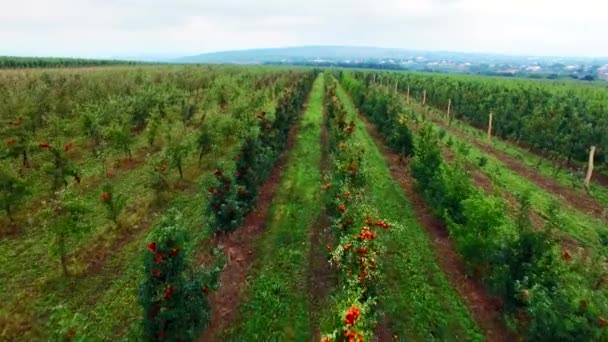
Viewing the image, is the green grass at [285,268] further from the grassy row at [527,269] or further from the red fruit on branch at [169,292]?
the grassy row at [527,269]

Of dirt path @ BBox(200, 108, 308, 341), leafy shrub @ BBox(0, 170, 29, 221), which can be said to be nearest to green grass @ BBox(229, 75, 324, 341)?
dirt path @ BBox(200, 108, 308, 341)

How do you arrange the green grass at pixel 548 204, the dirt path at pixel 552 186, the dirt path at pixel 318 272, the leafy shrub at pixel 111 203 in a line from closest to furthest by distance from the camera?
the dirt path at pixel 318 272, the leafy shrub at pixel 111 203, the green grass at pixel 548 204, the dirt path at pixel 552 186

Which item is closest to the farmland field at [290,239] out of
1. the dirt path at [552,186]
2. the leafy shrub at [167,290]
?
the leafy shrub at [167,290]

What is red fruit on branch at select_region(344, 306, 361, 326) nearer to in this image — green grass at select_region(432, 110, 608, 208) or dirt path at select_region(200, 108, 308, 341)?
dirt path at select_region(200, 108, 308, 341)

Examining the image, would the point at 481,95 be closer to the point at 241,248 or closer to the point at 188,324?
the point at 241,248

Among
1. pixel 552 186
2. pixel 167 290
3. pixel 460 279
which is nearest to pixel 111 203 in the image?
pixel 167 290

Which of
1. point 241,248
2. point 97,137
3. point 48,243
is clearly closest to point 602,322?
point 241,248

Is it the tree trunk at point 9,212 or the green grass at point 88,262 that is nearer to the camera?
the green grass at point 88,262

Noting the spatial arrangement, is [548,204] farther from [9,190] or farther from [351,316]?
[9,190]
